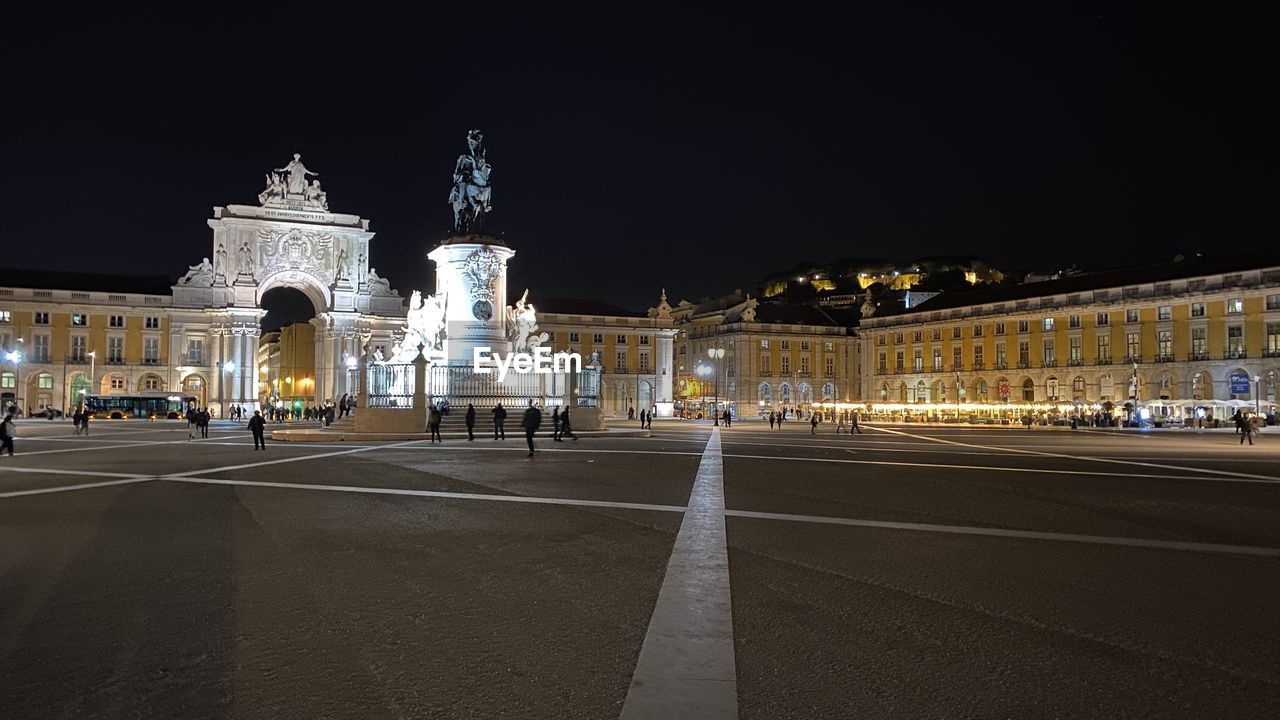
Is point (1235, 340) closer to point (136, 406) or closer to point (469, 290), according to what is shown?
point (469, 290)

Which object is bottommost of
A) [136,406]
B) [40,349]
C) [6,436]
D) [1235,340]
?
[6,436]

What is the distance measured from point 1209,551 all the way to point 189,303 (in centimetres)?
8118

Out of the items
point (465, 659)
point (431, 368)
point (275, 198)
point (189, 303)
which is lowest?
point (465, 659)

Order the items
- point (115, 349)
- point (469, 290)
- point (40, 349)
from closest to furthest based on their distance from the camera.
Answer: point (469, 290) → point (40, 349) → point (115, 349)

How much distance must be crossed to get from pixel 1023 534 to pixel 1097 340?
244 feet

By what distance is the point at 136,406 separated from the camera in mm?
68375

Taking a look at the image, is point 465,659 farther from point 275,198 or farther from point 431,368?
point 275,198

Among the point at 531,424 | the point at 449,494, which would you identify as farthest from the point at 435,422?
the point at 449,494

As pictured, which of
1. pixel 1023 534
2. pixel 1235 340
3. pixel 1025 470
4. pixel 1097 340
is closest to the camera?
pixel 1023 534

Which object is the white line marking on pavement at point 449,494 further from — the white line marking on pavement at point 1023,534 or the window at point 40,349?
the window at point 40,349

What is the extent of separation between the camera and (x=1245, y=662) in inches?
213

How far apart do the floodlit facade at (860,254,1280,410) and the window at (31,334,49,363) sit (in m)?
77.2

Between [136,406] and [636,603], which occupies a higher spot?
[136,406]

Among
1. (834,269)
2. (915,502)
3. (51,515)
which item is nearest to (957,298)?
(834,269)
